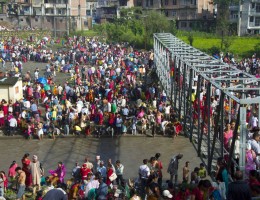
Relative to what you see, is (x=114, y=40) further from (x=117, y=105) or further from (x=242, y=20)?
(x=117, y=105)

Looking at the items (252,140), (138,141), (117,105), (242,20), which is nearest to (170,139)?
(138,141)

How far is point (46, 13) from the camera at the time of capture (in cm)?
9275

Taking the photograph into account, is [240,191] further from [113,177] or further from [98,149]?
[98,149]

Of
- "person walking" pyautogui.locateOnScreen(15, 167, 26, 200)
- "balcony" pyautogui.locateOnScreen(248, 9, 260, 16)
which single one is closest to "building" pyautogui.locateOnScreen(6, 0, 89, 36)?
"balcony" pyautogui.locateOnScreen(248, 9, 260, 16)

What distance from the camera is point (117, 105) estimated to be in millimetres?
26031

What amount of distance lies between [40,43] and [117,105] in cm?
3901

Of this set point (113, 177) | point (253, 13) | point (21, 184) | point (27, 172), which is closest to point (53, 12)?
point (253, 13)

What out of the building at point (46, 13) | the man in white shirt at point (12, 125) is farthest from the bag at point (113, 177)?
the building at point (46, 13)

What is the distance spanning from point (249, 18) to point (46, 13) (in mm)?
39963

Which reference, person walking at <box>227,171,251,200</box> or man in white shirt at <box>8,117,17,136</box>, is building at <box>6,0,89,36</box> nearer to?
man in white shirt at <box>8,117,17,136</box>

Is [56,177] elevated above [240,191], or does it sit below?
below

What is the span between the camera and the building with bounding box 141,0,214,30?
8019 centimetres

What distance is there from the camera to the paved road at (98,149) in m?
20.0

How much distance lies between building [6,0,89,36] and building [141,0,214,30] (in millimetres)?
16906
